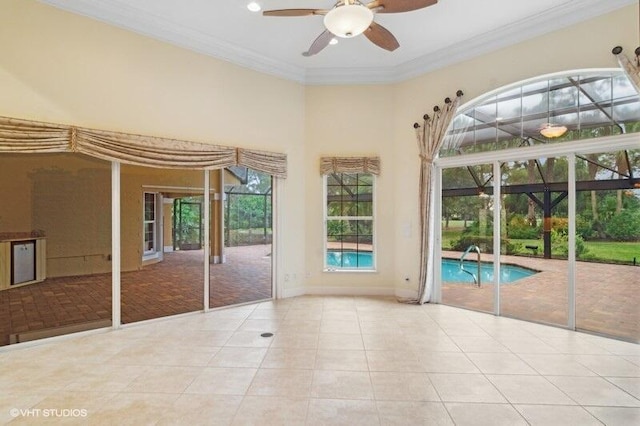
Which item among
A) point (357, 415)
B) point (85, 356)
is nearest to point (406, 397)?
point (357, 415)

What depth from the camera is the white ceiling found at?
4.17 m

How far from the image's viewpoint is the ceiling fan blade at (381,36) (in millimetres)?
3575

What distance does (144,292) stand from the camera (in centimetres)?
500

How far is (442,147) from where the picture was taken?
18.6ft

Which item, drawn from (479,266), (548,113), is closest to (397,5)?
(548,113)

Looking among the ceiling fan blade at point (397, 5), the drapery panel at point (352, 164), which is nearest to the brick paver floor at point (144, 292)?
the drapery panel at point (352, 164)

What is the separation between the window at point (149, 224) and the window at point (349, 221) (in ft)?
9.17

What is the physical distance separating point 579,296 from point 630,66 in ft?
8.96

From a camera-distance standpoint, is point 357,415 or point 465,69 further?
point 465,69

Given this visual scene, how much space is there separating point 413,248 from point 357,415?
371cm

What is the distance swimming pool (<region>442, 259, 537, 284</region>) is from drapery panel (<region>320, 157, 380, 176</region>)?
1972 millimetres

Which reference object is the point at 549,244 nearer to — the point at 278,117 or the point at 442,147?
the point at 442,147

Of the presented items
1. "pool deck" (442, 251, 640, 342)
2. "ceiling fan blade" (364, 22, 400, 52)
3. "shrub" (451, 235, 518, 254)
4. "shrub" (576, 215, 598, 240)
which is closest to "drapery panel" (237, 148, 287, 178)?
"ceiling fan blade" (364, 22, 400, 52)

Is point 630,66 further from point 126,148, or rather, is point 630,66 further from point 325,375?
point 126,148
